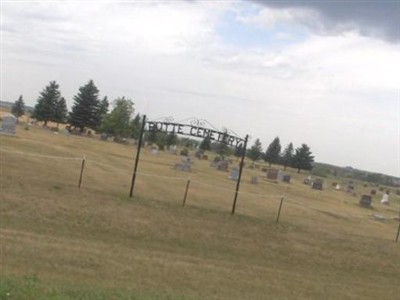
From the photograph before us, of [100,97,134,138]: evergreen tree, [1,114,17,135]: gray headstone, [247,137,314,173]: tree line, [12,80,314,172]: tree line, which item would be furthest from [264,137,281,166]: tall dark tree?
[1,114,17,135]: gray headstone

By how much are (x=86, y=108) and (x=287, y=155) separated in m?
48.4

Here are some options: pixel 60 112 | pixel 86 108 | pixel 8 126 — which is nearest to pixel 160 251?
pixel 8 126

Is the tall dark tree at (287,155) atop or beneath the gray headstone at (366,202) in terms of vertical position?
atop

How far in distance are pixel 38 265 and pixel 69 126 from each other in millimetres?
83031

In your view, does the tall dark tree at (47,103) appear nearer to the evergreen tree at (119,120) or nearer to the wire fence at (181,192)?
the evergreen tree at (119,120)

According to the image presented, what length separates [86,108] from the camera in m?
89.1

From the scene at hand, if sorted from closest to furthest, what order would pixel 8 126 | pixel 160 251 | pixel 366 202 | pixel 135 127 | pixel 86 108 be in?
pixel 160 251 < pixel 8 126 < pixel 366 202 < pixel 86 108 < pixel 135 127

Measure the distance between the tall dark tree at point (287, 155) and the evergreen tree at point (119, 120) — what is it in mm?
34820

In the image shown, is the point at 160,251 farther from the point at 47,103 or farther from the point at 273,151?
the point at 273,151

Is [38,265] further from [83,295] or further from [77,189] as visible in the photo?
[77,189]

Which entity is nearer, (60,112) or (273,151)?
(60,112)

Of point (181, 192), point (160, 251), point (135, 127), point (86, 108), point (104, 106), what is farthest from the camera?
point (104, 106)

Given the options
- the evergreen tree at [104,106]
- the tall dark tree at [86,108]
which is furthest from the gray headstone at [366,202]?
the evergreen tree at [104,106]

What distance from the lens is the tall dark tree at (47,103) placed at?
93062 mm
